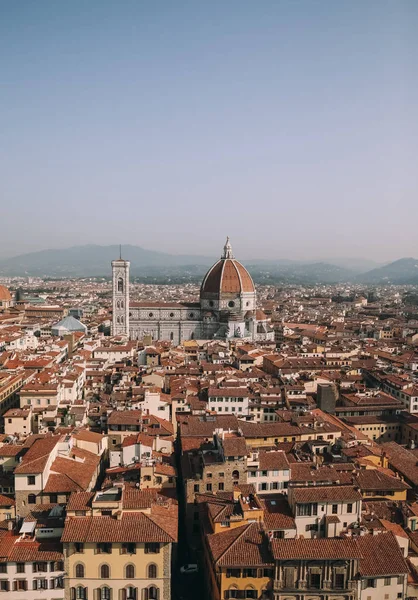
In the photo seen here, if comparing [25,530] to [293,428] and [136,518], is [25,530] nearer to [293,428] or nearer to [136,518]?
[136,518]

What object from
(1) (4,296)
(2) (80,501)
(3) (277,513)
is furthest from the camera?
(1) (4,296)

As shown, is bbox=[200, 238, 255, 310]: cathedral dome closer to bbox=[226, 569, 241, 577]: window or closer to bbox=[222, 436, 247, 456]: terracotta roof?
bbox=[222, 436, 247, 456]: terracotta roof

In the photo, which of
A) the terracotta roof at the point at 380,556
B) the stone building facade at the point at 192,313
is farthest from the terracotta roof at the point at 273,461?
the stone building facade at the point at 192,313

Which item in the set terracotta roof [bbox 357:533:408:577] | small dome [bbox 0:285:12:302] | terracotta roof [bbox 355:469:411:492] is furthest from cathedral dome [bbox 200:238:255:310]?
terracotta roof [bbox 357:533:408:577]

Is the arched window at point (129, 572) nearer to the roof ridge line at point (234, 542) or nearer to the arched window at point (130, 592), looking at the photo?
the arched window at point (130, 592)

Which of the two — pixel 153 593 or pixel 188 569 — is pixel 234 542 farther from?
pixel 188 569

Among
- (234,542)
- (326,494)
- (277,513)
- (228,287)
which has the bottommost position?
(277,513)

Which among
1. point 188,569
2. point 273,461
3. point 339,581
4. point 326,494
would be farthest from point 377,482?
point 188,569

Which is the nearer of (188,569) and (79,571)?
(79,571)
